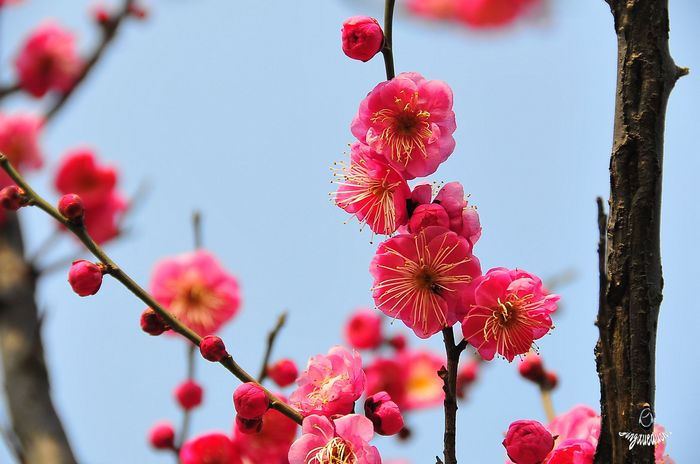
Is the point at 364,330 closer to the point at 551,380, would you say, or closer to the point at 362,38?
the point at 551,380

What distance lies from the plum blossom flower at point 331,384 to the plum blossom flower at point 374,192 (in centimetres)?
21

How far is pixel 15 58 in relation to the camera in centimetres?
360

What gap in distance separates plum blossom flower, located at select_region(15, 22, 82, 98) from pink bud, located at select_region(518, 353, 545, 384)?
8.78 feet

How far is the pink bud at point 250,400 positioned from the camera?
3.21 feet

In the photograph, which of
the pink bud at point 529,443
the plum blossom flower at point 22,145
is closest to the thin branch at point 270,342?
the pink bud at point 529,443

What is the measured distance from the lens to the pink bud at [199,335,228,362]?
38.8 inches

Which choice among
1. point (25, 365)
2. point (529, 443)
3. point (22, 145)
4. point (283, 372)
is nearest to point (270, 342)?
point (283, 372)

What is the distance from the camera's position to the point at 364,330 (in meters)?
2.61

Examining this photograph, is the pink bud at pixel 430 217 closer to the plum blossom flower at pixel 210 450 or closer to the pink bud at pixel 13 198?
the pink bud at pixel 13 198

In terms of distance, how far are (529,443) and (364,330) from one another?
5.49ft

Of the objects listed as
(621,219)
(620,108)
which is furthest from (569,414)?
(620,108)

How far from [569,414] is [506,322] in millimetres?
213

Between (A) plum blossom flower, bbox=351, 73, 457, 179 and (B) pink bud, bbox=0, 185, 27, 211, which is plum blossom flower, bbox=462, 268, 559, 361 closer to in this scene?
(A) plum blossom flower, bbox=351, 73, 457, 179

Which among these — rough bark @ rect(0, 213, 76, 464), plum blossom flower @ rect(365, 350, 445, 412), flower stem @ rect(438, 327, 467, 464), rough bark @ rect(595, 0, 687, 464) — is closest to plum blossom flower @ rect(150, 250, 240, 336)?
rough bark @ rect(0, 213, 76, 464)
